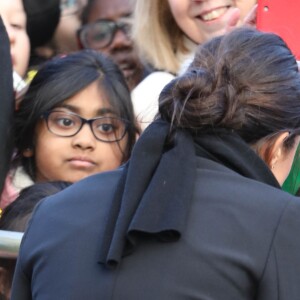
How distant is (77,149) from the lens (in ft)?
9.12

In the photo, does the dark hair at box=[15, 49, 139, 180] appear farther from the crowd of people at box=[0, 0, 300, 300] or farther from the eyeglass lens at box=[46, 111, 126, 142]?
the crowd of people at box=[0, 0, 300, 300]

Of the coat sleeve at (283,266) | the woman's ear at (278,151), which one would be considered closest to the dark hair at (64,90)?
the woman's ear at (278,151)

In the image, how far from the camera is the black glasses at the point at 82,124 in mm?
2770

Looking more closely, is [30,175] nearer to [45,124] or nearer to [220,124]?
[45,124]

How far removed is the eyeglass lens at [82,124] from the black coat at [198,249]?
3.59 ft

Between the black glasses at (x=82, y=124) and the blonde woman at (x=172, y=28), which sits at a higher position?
the blonde woman at (x=172, y=28)

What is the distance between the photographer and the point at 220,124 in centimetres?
167

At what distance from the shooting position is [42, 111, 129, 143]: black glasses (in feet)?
9.09

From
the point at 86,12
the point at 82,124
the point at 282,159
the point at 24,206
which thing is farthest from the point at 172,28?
the point at 282,159

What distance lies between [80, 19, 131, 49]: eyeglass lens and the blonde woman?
21 centimetres

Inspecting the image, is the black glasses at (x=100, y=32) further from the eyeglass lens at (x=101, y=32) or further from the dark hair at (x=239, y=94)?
the dark hair at (x=239, y=94)

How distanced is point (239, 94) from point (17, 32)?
153 cm

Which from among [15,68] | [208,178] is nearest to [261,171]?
[208,178]

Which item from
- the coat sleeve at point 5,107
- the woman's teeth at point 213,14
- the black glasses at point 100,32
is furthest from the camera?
the black glasses at point 100,32
